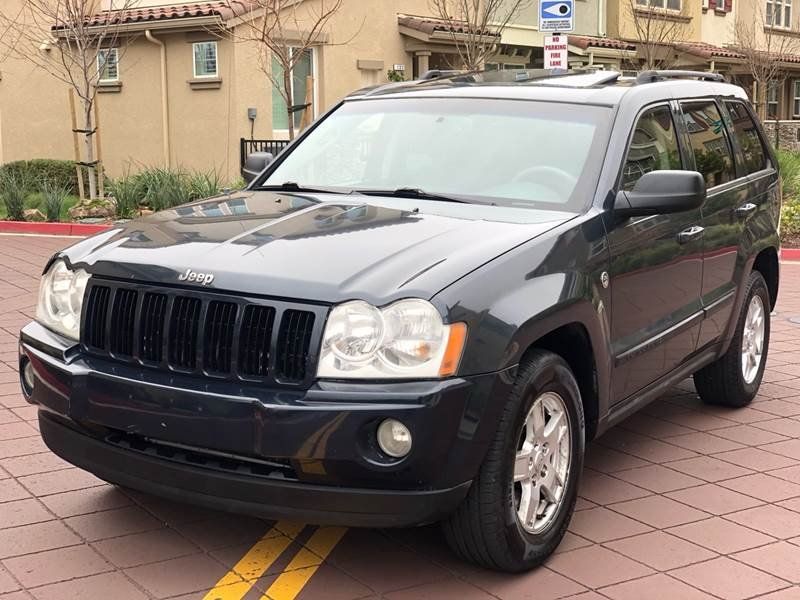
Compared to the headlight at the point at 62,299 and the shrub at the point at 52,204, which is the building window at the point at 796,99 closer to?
the shrub at the point at 52,204

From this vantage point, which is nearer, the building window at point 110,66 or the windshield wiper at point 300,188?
the windshield wiper at point 300,188

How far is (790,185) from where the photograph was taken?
1783 centimetres

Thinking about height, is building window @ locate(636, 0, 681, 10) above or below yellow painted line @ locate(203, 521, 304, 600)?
above

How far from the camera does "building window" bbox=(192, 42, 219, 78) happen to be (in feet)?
61.5

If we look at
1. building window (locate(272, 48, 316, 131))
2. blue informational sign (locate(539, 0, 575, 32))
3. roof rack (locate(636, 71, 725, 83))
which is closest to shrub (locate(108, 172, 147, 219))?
building window (locate(272, 48, 316, 131))

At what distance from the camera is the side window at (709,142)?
18.4 feet

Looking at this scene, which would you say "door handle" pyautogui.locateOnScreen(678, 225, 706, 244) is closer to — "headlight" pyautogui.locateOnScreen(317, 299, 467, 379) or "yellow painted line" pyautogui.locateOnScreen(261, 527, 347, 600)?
"headlight" pyautogui.locateOnScreen(317, 299, 467, 379)

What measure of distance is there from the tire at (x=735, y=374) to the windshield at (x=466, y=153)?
1.93 m

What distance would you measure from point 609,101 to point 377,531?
2225mm

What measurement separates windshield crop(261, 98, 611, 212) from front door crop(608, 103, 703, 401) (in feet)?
0.77

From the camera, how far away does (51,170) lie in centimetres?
1952

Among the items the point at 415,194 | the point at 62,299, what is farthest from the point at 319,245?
the point at 62,299

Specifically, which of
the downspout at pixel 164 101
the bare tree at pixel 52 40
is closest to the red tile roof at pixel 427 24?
the downspout at pixel 164 101

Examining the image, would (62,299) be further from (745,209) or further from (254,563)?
(745,209)
